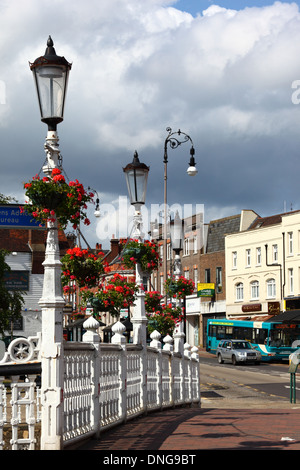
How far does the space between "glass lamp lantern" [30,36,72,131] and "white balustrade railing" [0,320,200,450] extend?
282 centimetres

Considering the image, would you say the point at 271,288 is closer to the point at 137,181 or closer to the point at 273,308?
the point at 273,308

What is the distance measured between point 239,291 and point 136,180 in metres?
55.4

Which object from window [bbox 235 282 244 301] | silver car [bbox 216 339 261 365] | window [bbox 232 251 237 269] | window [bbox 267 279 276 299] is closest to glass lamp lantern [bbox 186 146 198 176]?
silver car [bbox 216 339 261 365]

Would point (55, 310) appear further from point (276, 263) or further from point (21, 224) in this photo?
point (276, 263)

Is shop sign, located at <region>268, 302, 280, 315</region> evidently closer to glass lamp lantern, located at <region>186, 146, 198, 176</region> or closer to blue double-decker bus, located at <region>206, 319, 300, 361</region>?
blue double-decker bus, located at <region>206, 319, 300, 361</region>

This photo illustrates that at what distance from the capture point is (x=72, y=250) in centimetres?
1224

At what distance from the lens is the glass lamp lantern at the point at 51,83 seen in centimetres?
955

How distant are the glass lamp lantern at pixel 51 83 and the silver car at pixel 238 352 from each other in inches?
1581

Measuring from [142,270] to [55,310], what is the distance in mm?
7687

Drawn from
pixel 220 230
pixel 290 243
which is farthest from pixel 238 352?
pixel 220 230

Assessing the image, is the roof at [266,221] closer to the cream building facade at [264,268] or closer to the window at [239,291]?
the cream building facade at [264,268]

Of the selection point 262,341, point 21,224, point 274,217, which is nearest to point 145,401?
point 21,224

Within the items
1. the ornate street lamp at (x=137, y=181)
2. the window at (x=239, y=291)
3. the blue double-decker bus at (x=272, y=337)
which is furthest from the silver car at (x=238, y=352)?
the ornate street lamp at (x=137, y=181)

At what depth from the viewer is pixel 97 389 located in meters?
10.6
